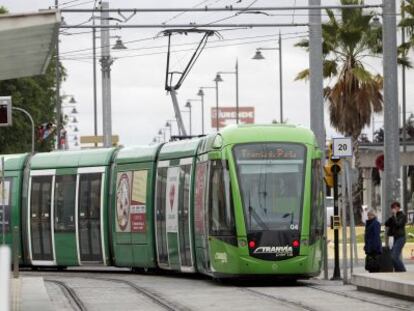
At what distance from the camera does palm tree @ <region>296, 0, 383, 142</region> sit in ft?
175

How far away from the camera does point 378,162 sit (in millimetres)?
36219

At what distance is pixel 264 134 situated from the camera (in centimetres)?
2475

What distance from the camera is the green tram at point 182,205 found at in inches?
942

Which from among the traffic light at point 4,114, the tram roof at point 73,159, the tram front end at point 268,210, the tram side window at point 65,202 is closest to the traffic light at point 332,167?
the tram front end at point 268,210

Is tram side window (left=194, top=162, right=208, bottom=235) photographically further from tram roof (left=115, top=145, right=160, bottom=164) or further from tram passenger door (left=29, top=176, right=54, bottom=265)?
tram passenger door (left=29, top=176, right=54, bottom=265)

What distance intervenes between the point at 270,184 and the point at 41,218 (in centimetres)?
933

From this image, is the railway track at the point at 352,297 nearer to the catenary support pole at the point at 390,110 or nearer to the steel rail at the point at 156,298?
the steel rail at the point at 156,298

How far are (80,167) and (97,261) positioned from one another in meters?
2.17

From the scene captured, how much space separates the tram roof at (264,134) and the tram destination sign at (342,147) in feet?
4.25

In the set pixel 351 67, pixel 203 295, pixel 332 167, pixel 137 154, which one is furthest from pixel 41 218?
pixel 351 67

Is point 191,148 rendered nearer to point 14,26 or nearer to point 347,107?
point 14,26

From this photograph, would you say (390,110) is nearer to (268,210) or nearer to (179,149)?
(179,149)

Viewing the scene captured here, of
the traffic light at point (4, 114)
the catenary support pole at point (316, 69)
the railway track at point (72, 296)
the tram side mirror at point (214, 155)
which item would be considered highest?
the catenary support pole at point (316, 69)

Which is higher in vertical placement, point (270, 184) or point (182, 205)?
point (270, 184)
